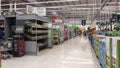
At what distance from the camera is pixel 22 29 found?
8.48 m

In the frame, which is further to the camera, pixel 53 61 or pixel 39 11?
pixel 39 11

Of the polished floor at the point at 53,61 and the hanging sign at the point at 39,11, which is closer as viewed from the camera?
the polished floor at the point at 53,61

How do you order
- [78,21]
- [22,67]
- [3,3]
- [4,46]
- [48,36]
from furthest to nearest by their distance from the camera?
[78,21], [3,3], [48,36], [4,46], [22,67]

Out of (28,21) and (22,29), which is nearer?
(22,29)

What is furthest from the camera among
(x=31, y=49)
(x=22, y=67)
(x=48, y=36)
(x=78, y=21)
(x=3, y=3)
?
(x=78, y=21)

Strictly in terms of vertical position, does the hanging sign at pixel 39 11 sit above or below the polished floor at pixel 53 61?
above

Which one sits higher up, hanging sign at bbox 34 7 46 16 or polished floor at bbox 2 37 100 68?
hanging sign at bbox 34 7 46 16

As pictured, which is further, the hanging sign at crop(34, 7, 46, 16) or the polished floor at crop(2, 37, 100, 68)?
the hanging sign at crop(34, 7, 46, 16)

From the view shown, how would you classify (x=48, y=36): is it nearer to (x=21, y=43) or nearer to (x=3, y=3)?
(x=21, y=43)

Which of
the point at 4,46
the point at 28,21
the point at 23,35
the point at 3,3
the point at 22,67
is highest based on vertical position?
the point at 3,3

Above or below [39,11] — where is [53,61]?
below

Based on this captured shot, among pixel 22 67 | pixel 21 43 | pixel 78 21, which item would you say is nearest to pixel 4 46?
pixel 21 43

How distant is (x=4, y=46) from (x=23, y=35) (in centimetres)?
108

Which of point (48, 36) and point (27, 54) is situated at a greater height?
point (48, 36)
